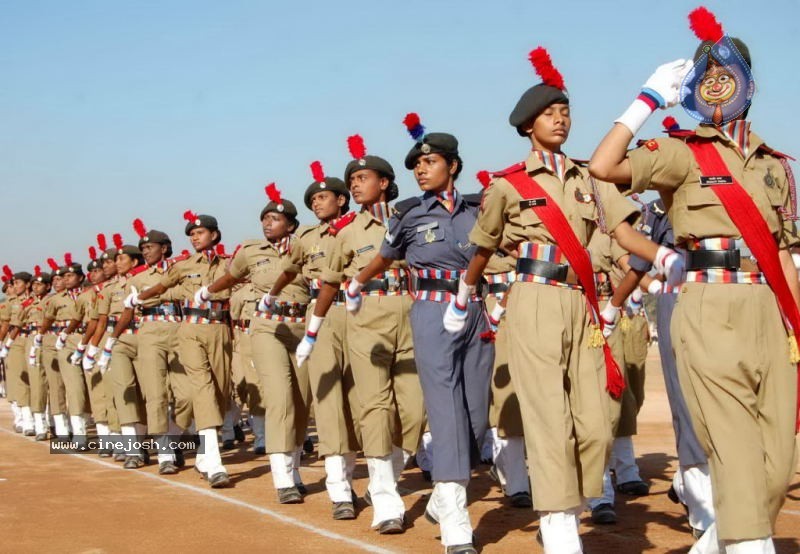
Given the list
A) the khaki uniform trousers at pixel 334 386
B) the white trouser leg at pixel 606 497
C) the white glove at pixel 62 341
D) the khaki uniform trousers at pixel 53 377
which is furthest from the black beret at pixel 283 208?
the khaki uniform trousers at pixel 53 377

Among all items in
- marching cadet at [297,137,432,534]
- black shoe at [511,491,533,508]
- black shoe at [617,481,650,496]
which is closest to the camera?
marching cadet at [297,137,432,534]

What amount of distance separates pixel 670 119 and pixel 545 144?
3.93 metres

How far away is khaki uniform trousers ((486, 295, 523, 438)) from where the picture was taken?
9.58 metres

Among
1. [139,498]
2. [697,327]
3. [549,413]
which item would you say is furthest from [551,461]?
[139,498]

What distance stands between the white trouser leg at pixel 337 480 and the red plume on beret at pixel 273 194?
3.04 metres

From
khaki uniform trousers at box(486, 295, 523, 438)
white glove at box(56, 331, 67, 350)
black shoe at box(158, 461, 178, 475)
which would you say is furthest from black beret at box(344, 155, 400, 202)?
white glove at box(56, 331, 67, 350)

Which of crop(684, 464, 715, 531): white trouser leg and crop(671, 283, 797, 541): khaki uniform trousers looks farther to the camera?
crop(684, 464, 715, 531): white trouser leg

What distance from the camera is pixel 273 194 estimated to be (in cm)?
1152

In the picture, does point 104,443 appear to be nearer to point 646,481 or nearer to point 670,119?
point 646,481

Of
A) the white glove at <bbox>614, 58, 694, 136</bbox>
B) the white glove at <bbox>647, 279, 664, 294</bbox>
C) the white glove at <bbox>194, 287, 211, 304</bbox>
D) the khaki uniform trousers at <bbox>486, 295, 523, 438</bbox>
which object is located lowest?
the khaki uniform trousers at <bbox>486, 295, 523, 438</bbox>

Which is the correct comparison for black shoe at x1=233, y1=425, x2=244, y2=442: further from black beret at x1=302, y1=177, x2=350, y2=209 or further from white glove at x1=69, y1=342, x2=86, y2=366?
black beret at x1=302, y1=177, x2=350, y2=209

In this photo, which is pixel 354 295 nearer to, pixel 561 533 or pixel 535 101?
pixel 535 101

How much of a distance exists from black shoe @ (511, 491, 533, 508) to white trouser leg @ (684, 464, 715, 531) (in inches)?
81.4

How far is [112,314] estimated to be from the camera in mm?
14859
